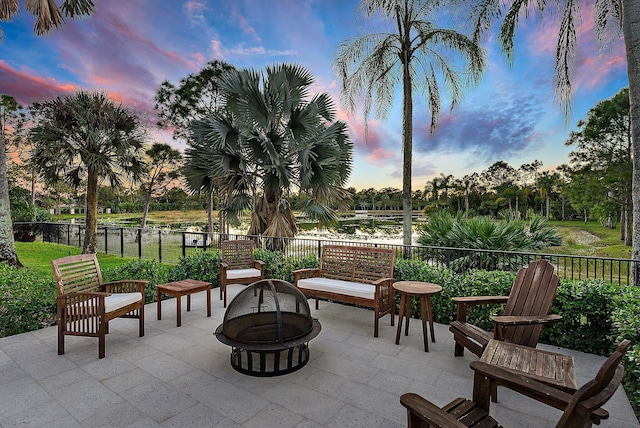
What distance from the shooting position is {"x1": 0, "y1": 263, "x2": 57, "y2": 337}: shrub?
147 inches

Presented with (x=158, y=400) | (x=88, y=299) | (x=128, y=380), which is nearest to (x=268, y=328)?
(x=158, y=400)

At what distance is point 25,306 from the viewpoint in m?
3.82

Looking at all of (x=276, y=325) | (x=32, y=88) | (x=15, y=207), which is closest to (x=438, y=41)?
(x=276, y=325)

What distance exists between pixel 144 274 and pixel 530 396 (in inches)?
212

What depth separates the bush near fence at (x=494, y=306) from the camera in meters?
2.67

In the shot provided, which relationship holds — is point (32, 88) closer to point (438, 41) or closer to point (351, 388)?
point (438, 41)

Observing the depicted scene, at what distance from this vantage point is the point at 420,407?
54.6 inches

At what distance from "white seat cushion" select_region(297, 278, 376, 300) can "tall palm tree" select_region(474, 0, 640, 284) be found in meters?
3.33

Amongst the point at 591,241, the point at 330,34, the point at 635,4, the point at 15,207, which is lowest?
the point at 591,241

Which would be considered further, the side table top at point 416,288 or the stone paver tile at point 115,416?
the side table top at point 416,288

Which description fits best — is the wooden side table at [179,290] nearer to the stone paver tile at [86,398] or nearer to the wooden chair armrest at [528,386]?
the stone paver tile at [86,398]

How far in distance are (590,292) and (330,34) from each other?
349 inches

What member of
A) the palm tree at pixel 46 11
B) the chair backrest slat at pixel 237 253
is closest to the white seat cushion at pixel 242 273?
the chair backrest slat at pixel 237 253

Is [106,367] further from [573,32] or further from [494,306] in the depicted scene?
[573,32]
